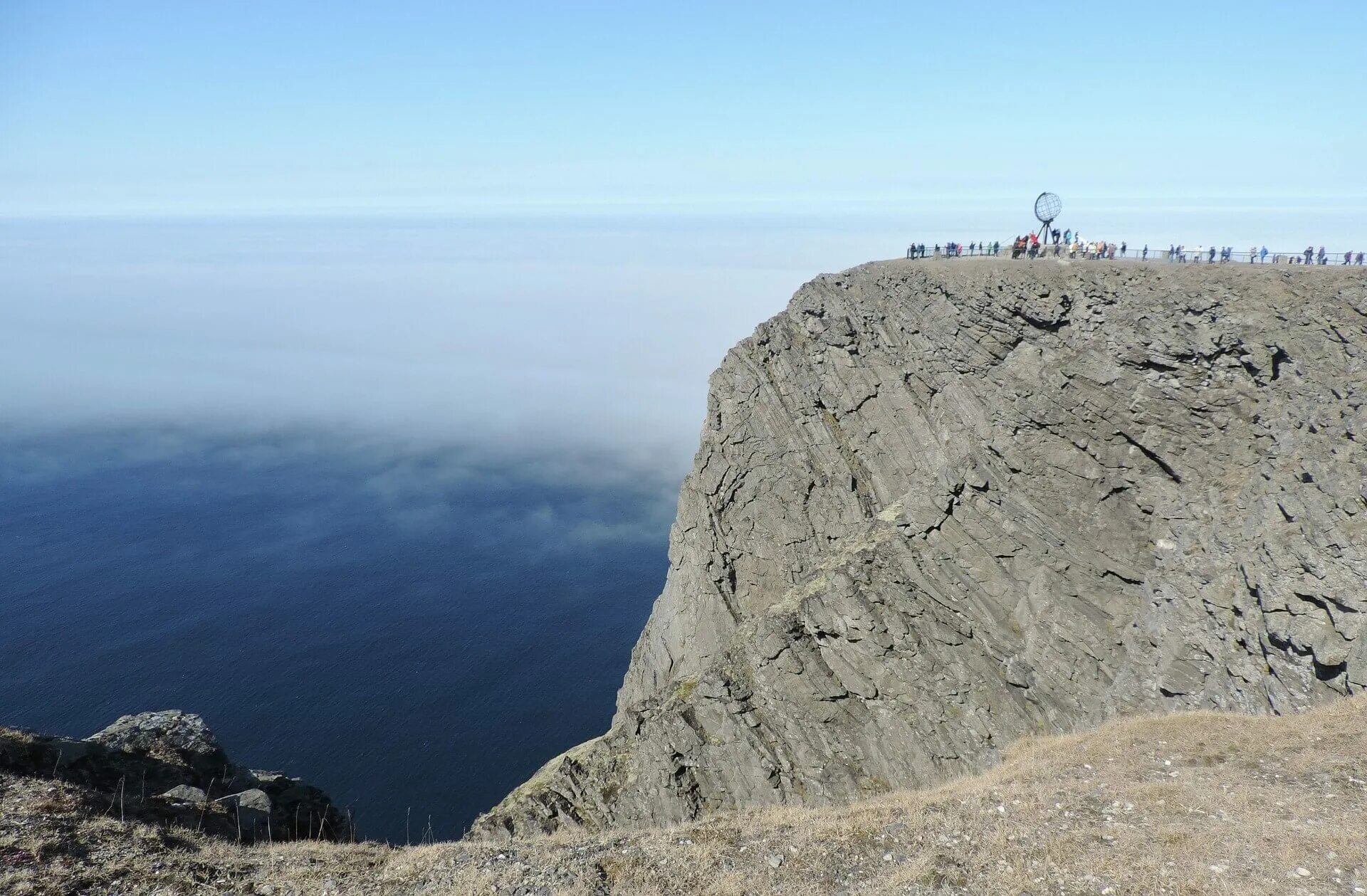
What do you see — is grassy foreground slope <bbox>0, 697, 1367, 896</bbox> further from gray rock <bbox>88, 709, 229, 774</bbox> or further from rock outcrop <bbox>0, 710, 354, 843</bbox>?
gray rock <bbox>88, 709, 229, 774</bbox>

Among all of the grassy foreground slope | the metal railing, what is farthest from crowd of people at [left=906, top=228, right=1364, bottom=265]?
the grassy foreground slope

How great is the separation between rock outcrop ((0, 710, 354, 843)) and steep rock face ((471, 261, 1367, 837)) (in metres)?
15.4

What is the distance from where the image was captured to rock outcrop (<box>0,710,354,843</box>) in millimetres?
23719

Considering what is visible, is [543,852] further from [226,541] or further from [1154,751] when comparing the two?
[226,541]

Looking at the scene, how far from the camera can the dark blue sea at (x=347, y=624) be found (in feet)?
277

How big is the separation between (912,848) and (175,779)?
2579 cm

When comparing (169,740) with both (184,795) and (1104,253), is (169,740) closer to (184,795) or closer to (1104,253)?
(184,795)

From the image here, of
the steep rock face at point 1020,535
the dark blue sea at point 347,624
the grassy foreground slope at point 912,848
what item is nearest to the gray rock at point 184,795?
Answer: the grassy foreground slope at point 912,848

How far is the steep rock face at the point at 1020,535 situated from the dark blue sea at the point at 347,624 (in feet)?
105

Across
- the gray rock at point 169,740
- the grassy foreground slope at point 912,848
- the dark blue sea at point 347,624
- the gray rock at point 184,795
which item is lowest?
the dark blue sea at point 347,624

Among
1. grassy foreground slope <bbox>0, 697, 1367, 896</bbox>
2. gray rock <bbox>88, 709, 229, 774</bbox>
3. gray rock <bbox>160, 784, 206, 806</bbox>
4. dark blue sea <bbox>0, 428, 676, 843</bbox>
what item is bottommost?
dark blue sea <bbox>0, 428, 676, 843</bbox>

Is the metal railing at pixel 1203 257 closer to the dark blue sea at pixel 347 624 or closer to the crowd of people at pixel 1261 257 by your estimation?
the crowd of people at pixel 1261 257

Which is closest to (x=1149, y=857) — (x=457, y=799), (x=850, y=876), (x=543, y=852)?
(x=850, y=876)

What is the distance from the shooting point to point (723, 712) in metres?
41.6
